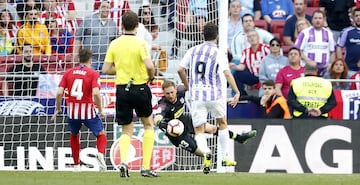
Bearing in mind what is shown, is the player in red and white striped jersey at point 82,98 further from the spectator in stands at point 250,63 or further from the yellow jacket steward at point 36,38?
the spectator in stands at point 250,63

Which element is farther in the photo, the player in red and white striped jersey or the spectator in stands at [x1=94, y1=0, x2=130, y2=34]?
the spectator in stands at [x1=94, y1=0, x2=130, y2=34]

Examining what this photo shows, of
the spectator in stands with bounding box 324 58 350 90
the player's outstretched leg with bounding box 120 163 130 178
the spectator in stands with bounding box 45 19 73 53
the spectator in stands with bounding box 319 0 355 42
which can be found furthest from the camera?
the spectator in stands with bounding box 319 0 355 42

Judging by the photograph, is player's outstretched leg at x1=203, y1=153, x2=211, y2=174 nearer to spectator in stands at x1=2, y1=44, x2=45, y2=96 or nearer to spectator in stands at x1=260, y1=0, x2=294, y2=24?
spectator in stands at x1=2, y1=44, x2=45, y2=96

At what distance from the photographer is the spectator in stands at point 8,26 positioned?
67.2 ft

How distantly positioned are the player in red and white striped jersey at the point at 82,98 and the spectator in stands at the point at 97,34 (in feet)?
9.61

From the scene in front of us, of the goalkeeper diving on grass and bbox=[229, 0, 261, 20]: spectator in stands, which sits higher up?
bbox=[229, 0, 261, 20]: spectator in stands

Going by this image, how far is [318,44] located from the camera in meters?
22.0

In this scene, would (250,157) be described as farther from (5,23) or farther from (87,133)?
(5,23)

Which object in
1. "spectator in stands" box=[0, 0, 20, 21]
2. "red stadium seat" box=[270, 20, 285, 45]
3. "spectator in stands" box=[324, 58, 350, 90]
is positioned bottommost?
"spectator in stands" box=[324, 58, 350, 90]

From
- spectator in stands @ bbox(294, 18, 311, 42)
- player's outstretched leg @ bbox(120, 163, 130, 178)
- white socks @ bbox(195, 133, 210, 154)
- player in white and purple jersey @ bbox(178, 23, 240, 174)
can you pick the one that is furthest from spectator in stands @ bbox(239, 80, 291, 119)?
player's outstretched leg @ bbox(120, 163, 130, 178)

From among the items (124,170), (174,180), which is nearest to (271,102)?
(124,170)

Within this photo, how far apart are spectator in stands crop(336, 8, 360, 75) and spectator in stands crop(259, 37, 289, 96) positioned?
138cm

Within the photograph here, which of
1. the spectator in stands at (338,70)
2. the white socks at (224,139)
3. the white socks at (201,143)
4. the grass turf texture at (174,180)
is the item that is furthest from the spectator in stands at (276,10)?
the grass turf texture at (174,180)

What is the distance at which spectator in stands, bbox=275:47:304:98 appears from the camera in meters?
20.6
